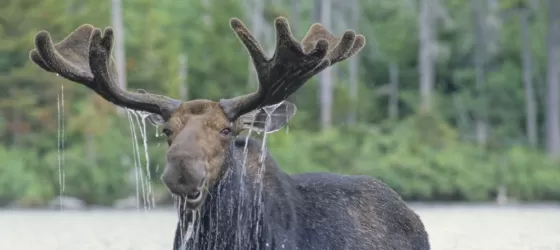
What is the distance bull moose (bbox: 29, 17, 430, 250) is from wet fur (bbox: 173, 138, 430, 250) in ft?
0.04

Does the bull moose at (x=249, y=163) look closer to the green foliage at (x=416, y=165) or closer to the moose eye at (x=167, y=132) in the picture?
the moose eye at (x=167, y=132)

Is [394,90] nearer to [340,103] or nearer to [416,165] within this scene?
[340,103]

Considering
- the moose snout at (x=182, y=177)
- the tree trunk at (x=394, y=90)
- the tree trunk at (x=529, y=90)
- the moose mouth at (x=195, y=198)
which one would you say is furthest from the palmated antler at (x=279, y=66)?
the tree trunk at (x=394, y=90)

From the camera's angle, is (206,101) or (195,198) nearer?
(195,198)

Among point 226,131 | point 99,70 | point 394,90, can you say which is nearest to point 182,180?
point 226,131

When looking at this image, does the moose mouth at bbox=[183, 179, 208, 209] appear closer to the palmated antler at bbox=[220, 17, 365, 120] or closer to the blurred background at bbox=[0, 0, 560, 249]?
the palmated antler at bbox=[220, 17, 365, 120]

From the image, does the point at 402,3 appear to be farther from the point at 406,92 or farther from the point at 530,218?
the point at 530,218

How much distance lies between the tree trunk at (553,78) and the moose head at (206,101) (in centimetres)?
3962

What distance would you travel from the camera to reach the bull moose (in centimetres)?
837

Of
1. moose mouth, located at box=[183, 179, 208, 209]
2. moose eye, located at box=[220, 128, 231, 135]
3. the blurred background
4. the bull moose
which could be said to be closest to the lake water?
the blurred background

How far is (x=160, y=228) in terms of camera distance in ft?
75.4

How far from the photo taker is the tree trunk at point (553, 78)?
157ft

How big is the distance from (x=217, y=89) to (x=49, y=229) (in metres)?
24.3

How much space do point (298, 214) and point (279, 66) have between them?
133cm
